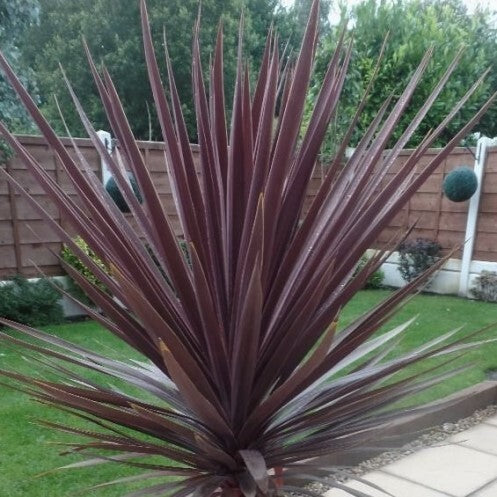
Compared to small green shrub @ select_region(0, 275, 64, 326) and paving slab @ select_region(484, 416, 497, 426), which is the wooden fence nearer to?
small green shrub @ select_region(0, 275, 64, 326)

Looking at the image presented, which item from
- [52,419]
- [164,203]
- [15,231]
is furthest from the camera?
[164,203]

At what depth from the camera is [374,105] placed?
9.35 metres

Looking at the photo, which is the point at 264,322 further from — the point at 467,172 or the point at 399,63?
the point at 399,63

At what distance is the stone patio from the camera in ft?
9.48

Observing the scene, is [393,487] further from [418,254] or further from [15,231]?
[418,254]

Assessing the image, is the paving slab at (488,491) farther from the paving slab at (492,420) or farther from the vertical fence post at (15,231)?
the vertical fence post at (15,231)

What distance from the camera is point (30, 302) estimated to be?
5680mm

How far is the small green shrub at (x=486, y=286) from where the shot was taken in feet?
23.0

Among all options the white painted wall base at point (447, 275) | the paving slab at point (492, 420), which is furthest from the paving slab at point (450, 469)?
the white painted wall base at point (447, 275)

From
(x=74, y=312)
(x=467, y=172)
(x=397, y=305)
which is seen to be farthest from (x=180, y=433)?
(x=467, y=172)

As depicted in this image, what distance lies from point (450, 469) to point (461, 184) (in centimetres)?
447

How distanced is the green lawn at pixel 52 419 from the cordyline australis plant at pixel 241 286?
0.25m

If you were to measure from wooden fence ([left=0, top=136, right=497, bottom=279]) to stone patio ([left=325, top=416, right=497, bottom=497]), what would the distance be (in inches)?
86.1

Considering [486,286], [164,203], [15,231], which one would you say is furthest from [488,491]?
[15,231]
